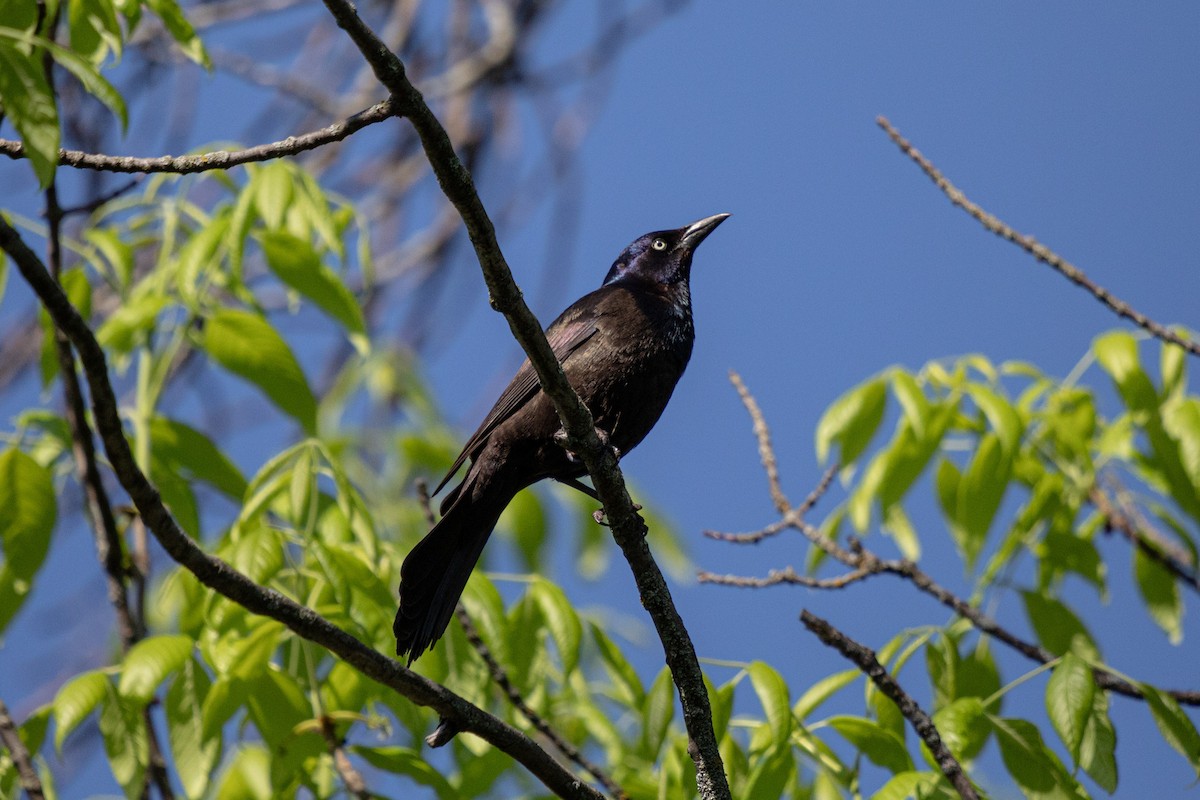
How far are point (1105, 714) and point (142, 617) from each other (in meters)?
2.81

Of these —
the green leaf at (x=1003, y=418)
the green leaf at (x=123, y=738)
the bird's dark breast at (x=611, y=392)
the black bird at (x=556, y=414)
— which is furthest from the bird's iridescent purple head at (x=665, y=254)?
the green leaf at (x=123, y=738)

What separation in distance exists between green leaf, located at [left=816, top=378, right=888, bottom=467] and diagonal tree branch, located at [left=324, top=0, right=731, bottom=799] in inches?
45.7

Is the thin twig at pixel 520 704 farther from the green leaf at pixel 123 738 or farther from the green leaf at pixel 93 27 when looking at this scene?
the green leaf at pixel 93 27

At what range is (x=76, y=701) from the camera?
118 inches

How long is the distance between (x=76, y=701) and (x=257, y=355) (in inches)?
42.7

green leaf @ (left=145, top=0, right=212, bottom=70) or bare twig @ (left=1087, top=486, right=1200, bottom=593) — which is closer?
green leaf @ (left=145, top=0, right=212, bottom=70)

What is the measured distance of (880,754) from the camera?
3154 mm

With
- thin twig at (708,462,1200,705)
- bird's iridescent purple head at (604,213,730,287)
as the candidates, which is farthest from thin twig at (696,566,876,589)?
bird's iridescent purple head at (604,213,730,287)

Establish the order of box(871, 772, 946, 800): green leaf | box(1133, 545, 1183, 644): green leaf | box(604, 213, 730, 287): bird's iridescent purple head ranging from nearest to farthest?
box(871, 772, 946, 800): green leaf < box(1133, 545, 1183, 644): green leaf < box(604, 213, 730, 287): bird's iridescent purple head

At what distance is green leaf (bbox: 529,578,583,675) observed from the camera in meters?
3.42

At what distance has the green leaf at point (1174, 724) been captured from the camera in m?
3.11

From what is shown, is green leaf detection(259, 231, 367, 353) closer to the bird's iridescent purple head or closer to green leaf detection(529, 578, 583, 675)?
green leaf detection(529, 578, 583, 675)

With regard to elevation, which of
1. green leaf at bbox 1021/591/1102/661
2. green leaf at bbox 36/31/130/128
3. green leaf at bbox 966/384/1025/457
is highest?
green leaf at bbox 36/31/130/128

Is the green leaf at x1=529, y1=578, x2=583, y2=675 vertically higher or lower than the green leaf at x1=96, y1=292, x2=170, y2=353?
lower
